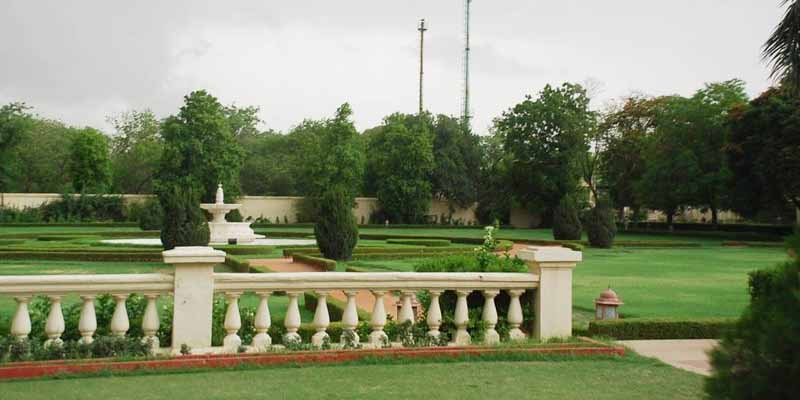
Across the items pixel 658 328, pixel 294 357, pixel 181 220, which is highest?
pixel 181 220

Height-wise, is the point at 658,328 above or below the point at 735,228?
below

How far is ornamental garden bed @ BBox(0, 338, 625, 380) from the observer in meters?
5.18

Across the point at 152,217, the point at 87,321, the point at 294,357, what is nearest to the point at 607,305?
the point at 294,357

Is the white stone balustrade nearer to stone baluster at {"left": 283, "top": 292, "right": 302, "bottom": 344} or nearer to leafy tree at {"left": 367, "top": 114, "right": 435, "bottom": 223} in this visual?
stone baluster at {"left": 283, "top": 292, "right": 302, "bottom": 344}

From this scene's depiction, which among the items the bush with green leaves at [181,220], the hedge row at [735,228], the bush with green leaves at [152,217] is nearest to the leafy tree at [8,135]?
the bush with green leaves at [152,217]

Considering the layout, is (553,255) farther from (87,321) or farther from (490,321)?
(87,321)

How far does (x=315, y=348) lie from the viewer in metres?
6.00

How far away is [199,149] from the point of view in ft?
153

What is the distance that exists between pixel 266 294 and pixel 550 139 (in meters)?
45.3

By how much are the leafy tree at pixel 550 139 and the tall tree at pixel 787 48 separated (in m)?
37.5

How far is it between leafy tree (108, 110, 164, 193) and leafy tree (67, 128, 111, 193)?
12.1ft

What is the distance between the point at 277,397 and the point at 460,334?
2159mm

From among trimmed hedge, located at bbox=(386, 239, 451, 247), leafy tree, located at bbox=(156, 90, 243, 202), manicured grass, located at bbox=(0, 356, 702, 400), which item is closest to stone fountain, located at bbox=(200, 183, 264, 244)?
trimmed hedge, located at bbox=(386, 239, 451, 247)

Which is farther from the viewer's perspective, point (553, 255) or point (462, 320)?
point (553, 255)
